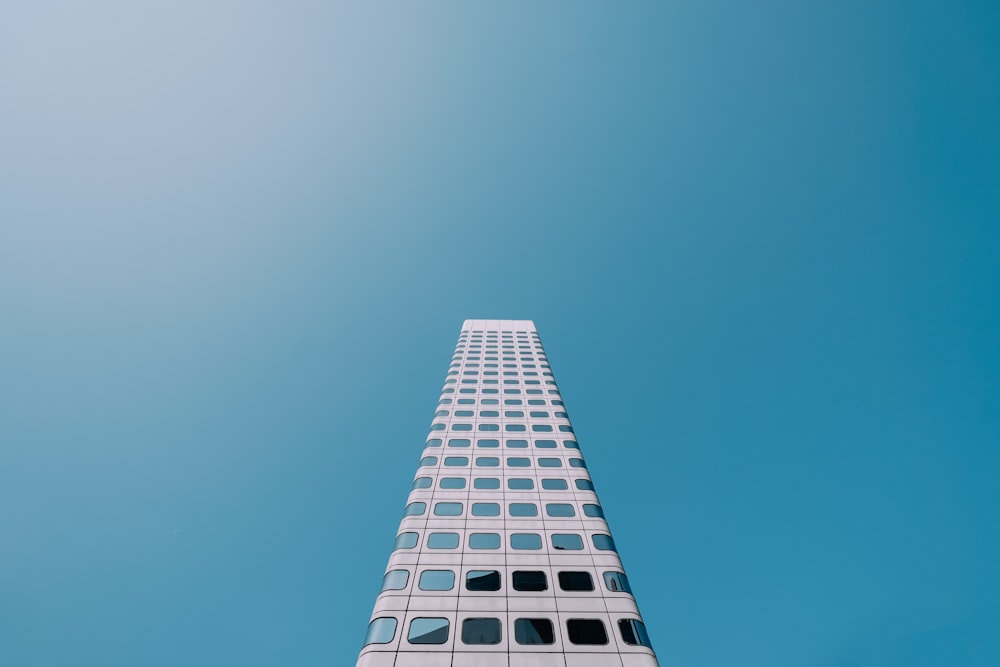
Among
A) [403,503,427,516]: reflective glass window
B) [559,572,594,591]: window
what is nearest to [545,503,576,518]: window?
[559,572,594,591]: window

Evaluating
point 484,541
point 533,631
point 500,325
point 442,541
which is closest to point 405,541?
point 442,541

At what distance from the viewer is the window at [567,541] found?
28.7 m

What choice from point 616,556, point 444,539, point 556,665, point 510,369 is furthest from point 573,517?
point 510,369

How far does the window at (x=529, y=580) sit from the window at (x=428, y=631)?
4011mm

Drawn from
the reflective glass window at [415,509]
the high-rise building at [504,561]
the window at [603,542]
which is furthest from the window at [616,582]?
the reflective glass window at [415,509]

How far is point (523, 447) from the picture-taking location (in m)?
38.0

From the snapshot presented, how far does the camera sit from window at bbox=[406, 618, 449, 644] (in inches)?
904

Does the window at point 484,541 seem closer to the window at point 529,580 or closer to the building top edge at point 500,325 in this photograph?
the window at point 529,580

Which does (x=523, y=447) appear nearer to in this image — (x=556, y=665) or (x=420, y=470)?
(x=420, y=470)

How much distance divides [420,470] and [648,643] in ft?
56.9

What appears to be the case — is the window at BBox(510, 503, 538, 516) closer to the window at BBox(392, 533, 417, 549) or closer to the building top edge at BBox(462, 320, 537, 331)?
the window at BBox(392, 533, 417, 549)

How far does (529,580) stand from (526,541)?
2924mm

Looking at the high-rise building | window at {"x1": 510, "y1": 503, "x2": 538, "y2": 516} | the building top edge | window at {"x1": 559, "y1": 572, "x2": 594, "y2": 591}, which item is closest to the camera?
the high-rise building

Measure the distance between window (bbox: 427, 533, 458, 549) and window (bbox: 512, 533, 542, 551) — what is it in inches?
125
